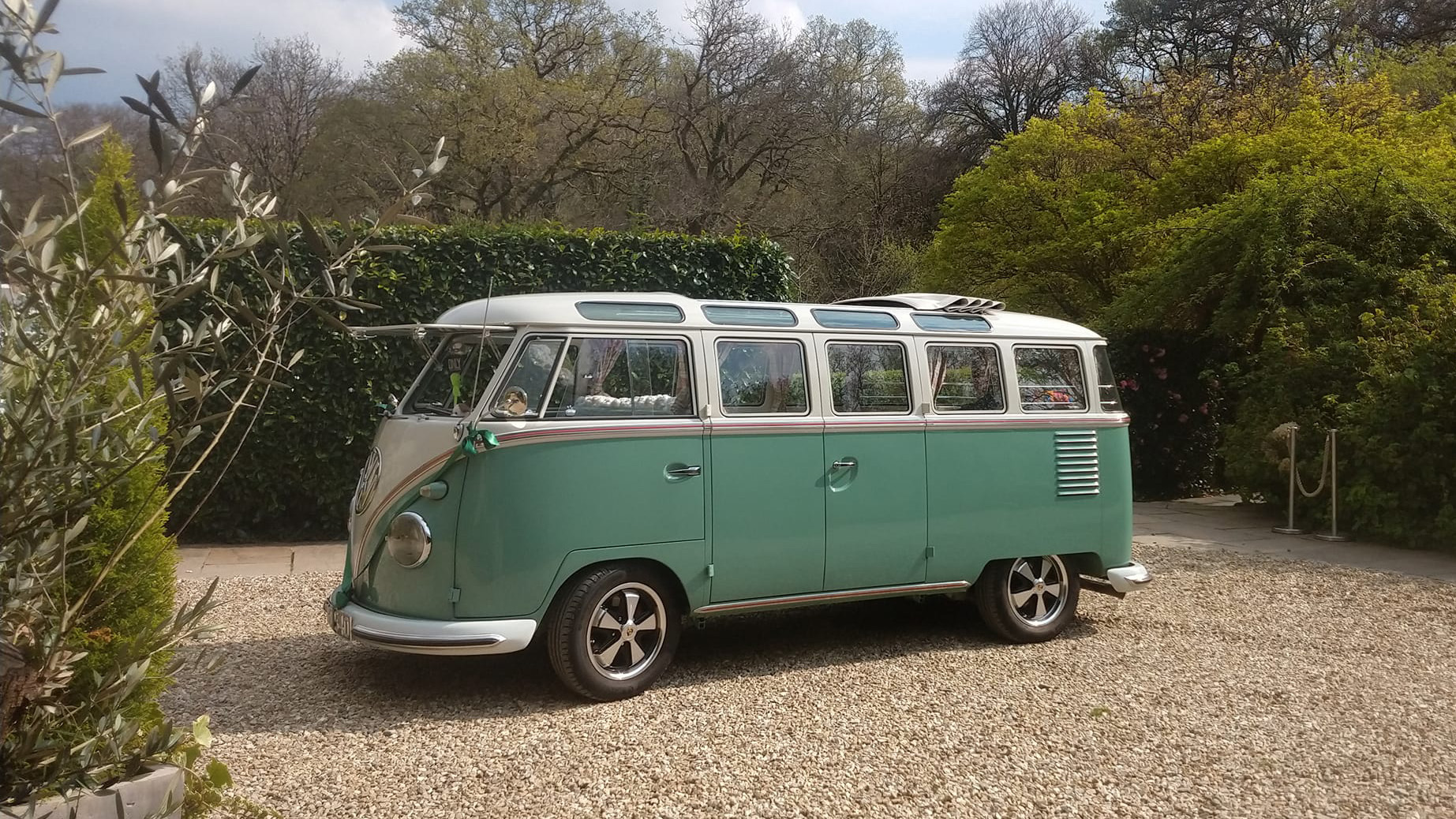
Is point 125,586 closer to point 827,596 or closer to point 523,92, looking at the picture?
point 827,596

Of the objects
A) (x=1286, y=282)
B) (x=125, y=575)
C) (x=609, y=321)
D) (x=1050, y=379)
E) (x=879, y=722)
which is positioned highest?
(x=1286, y=282)

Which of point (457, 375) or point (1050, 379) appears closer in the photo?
point (457, 375)

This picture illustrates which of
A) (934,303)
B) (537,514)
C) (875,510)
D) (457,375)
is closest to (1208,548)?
(934,303)

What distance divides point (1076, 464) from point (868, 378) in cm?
166

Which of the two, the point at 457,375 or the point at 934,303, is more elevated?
the point at 934,303

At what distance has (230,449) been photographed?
9430mm

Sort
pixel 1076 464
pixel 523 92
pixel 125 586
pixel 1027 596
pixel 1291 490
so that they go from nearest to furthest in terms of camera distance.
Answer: pixel 125 586 → pixel 1027 596 → pixel 1076 464 → pixel 1291 490 → pixel 523 92

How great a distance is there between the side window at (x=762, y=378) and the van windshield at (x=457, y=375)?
121 cm

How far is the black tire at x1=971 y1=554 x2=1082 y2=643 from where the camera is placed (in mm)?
6859

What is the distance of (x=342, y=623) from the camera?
561 centimetres

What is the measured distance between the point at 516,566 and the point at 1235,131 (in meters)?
18.4

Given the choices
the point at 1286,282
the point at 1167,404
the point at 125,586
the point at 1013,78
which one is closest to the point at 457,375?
the point at 125,586

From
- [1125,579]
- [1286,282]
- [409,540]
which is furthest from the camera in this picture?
[1286,282]

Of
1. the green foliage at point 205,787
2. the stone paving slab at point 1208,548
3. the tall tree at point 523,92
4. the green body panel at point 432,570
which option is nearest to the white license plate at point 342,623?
the green body panel at point 432,570
